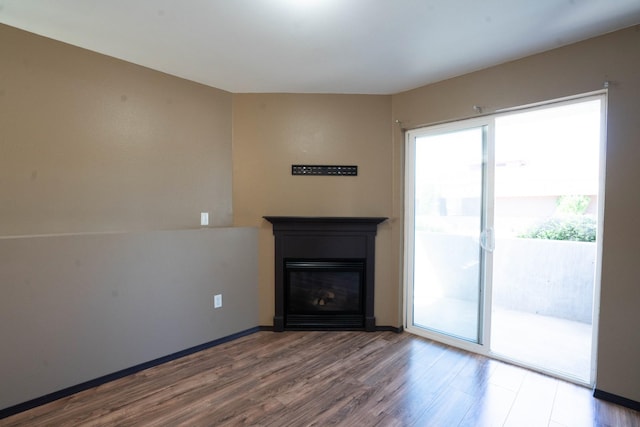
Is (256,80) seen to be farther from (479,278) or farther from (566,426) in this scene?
(566,426)

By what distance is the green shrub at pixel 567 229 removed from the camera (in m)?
3.77

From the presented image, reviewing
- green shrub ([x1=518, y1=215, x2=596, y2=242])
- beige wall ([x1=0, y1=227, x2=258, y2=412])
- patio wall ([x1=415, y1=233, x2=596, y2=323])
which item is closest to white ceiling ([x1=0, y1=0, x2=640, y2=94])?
beige wall ([x1=0, y1=227, x2=258, y2=412])

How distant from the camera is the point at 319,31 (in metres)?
2.00

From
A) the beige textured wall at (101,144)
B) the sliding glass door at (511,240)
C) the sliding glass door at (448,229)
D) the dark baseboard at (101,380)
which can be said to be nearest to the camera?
the dark baseboard at (101,380)

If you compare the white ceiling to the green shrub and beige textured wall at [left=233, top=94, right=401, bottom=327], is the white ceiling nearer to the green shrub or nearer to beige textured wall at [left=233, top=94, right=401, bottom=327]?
beige textured wall at [left=233, top=94, right=401, bottom=327]

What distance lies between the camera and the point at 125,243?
2283 millimetres

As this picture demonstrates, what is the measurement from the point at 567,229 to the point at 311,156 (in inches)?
146

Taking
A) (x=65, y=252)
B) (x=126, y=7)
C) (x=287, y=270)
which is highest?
(x=126, y=7)

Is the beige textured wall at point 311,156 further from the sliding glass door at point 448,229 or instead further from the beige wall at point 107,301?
the beige wall at point 107,301

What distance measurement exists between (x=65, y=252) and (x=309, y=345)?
2.12 metres

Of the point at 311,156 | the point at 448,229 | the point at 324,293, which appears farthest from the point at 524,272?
the point at 311,156

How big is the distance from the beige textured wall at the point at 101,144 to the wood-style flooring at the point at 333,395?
1.26 meters

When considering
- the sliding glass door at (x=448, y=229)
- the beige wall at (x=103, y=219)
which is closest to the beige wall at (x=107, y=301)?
the beige wall at (x=103, y=219)

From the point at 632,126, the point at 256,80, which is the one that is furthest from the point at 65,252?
the point at 632,126
